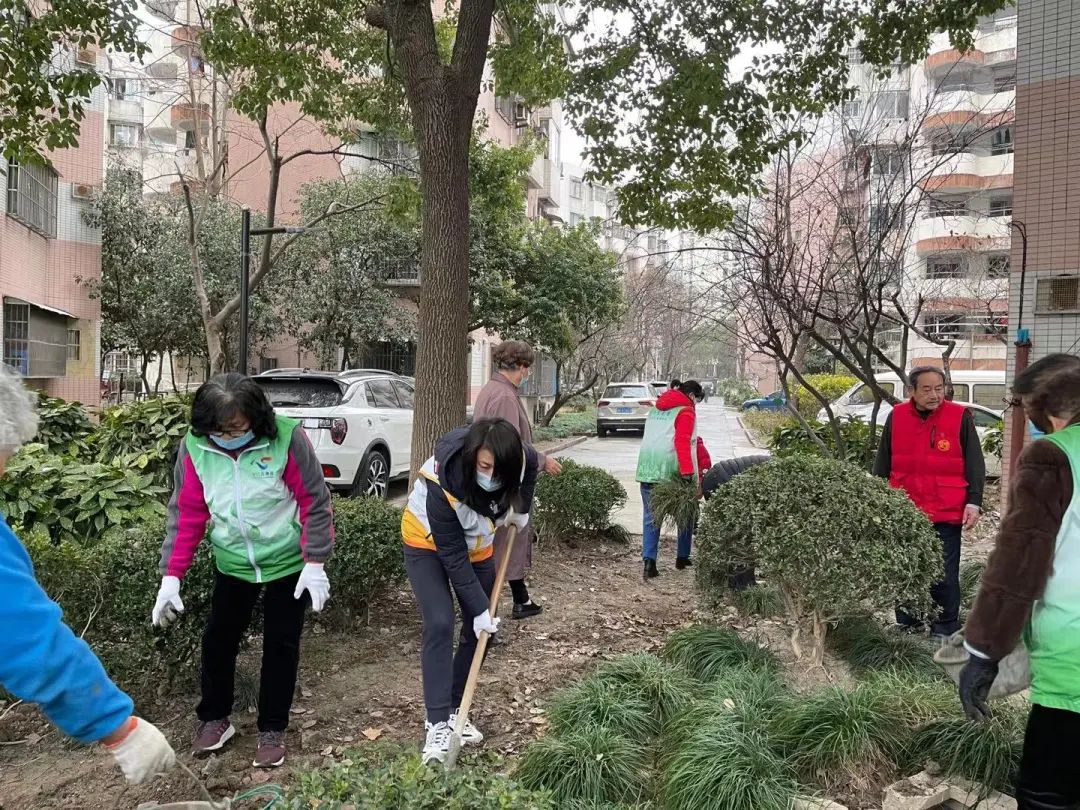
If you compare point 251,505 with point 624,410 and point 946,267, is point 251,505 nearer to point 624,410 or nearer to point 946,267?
point 946,267

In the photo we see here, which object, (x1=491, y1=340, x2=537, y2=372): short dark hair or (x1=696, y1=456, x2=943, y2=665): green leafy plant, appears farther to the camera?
(x1=491, y1=340, x2=537, y2=372): short dark hair

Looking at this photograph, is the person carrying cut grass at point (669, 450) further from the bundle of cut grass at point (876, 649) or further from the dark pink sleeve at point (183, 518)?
the dark pink sleeve at point (183, 518)

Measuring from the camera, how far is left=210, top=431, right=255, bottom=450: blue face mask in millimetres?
3133

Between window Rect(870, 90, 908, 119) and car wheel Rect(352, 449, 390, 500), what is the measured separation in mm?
6309

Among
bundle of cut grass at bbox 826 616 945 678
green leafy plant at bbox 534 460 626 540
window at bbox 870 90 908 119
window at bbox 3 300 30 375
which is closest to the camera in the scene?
bundle of cut grass at bbox 826 616 945 678

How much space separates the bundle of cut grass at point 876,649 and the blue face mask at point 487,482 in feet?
6.29

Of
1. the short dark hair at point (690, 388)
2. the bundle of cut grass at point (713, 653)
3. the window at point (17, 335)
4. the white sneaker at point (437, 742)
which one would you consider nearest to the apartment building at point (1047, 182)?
the short dark hair at point (690, 388)

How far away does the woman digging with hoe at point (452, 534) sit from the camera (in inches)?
119

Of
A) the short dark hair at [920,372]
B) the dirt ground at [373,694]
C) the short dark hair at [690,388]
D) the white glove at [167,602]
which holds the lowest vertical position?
the dirt ground at [373,694]

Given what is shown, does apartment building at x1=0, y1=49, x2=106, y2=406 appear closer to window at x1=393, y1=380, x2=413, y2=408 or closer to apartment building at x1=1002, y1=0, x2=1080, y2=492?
window at x1=393, y1=380, x2=413, y2=408

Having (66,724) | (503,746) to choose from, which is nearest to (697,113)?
(503,746)

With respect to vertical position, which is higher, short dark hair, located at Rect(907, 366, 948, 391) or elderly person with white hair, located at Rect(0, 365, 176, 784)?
short dark hair, located at Rect(907, 366, 948, 391)

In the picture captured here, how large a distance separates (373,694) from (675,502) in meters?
3.15

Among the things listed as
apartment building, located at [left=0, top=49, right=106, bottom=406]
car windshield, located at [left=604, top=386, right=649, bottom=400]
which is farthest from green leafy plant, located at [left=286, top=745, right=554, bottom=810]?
car windshield, located at [left=604, top=386, right=649, bottom=400]
